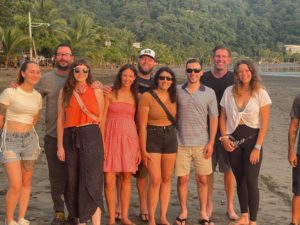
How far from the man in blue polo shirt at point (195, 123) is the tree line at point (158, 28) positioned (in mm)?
19615

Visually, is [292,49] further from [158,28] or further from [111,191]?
[111,191]

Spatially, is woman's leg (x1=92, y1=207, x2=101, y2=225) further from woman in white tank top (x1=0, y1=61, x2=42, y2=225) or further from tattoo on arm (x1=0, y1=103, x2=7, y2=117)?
tattoo on arm (x1=0, y1=103, x2=7, y2=117)

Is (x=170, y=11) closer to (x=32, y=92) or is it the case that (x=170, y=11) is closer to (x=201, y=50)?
(x=201, y=50)

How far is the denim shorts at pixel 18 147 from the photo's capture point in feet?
14.4

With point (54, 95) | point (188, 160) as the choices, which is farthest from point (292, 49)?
point (54, 95)

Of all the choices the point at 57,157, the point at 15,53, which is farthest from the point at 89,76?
the point at 15,53

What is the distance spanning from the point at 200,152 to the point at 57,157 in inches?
64.5

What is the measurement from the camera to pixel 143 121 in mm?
4578

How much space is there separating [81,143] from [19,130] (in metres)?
0.71

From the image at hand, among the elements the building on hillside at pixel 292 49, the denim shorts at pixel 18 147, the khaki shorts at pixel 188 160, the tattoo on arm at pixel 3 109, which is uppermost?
the building on hillside at pixel 292 49

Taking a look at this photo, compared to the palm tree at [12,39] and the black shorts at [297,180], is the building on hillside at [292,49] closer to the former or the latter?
the palm tree at [12,39]

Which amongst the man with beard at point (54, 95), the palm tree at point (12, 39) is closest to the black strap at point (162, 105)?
the man with beard at point (54, 95)

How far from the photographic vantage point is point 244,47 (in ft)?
484

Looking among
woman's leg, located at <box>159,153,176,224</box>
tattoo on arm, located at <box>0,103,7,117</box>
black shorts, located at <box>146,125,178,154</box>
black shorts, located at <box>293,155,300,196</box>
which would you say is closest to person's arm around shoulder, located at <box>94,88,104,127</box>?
black shorts, located at <box>146,125,178,154</box>
